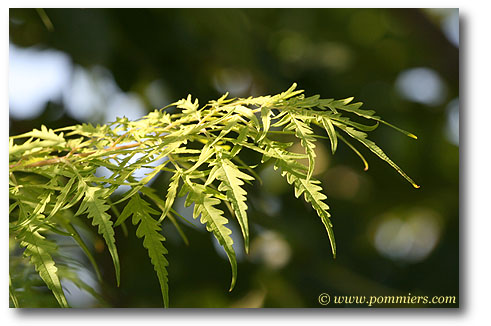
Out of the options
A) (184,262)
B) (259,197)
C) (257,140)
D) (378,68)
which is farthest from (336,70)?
(257,140)

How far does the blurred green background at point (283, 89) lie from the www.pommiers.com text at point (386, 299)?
0.03 meters

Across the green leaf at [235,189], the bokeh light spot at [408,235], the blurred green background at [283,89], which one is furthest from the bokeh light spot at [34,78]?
the bokeh light spot at [408,235]

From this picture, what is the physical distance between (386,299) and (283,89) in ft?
1.58

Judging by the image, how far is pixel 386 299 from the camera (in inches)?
37.5

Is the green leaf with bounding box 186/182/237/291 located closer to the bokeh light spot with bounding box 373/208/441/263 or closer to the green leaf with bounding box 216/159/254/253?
the green leaf with bounding box 216/159/254/253

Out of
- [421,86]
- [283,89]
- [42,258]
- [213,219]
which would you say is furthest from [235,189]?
[421,86]

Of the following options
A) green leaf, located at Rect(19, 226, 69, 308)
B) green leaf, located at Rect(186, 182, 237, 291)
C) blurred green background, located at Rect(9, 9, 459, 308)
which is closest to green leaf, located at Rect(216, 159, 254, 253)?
green leaf, located at Rect(186, 182, 237, 291)

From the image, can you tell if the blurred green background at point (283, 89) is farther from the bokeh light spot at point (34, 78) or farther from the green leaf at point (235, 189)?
the green leaf at point (235, 189)

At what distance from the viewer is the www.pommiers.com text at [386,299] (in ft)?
2.61

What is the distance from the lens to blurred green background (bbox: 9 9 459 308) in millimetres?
1021

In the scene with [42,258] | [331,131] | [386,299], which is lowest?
[386,299]

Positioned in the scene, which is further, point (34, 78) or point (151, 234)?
point (34, 78)

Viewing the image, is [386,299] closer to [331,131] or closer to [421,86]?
[421,86]
